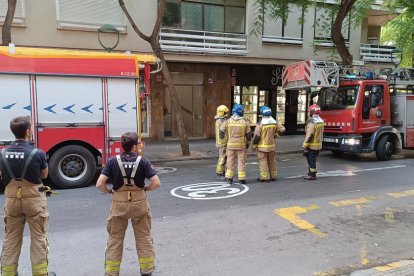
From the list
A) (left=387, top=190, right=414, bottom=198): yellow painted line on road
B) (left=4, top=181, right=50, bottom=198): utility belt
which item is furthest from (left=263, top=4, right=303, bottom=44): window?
(left=4, top=181, right=50, bottom=198): utility belt

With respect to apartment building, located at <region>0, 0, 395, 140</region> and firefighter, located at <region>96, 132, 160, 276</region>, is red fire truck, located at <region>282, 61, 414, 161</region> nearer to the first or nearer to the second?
apartment building, located at <region>0, 0, 395, 140</region>

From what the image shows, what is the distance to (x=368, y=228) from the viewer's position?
6105mm

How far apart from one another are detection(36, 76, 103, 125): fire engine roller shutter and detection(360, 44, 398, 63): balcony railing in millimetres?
16216

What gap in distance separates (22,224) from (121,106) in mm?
5214

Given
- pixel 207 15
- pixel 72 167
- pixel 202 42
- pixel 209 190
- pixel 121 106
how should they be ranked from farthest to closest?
pixel 207 15 < pixel 202 42 < pixel 121 106 < pixel 72 167 < pixel 209 190

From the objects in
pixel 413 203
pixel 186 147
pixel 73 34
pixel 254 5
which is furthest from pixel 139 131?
pixel 254 5

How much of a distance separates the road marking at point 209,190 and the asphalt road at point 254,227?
0.02 m

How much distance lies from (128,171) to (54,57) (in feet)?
17.6

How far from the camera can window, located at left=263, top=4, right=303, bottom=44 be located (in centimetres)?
1834

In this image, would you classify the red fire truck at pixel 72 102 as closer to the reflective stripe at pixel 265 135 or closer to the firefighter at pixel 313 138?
the reflective stripe at pixel 265 135

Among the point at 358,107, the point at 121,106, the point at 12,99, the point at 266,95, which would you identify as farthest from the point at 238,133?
the point at 266,95

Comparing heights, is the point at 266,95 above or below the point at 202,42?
below

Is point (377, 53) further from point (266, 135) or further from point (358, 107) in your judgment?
point (266, 135)

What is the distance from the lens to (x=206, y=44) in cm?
1667
